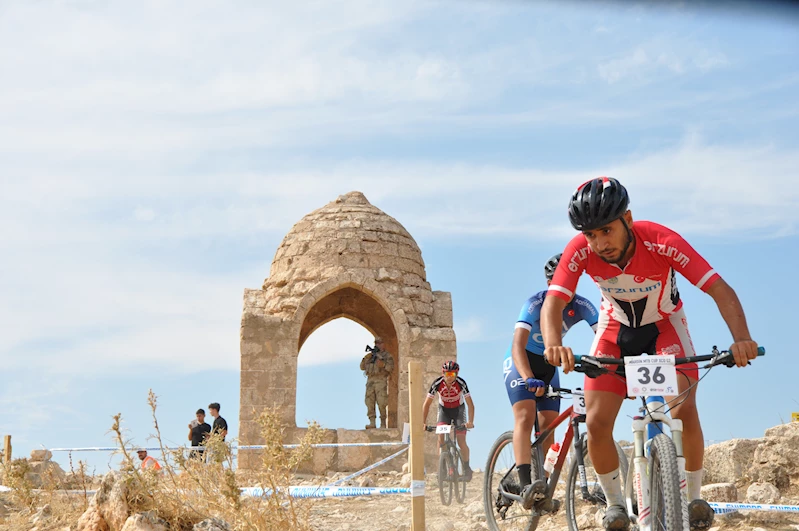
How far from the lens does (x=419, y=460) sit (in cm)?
511

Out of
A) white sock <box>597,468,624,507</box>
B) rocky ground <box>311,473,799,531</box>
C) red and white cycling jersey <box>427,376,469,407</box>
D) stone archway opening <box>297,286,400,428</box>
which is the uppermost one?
stone archway opening <box>297,286,400,428</box>

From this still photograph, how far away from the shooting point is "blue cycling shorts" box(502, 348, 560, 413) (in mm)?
5488

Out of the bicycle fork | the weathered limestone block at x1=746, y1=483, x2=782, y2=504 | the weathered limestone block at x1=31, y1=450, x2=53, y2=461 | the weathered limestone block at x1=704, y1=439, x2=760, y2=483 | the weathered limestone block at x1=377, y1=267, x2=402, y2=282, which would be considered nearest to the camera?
the bicycle fork

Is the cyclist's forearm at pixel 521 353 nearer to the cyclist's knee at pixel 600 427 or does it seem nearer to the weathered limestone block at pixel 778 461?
the cyclist's knee at pixel 600 427

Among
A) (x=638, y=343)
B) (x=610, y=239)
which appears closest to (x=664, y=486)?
(x=638, y=343)

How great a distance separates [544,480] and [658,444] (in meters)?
1.86

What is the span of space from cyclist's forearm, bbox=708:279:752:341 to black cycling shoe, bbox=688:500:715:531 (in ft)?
2.42

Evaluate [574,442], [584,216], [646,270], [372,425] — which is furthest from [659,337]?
[372,425]

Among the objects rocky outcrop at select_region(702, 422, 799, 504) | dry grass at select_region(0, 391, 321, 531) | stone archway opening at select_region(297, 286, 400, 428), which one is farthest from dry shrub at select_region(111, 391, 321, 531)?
stone archway opening at select_region(297, 286, 400, 428)

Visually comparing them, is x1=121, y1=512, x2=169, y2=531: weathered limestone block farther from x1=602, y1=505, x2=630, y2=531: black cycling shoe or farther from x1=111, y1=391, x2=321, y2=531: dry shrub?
x1=602, y1=505, x2=630, y2=531: black cycling shoe

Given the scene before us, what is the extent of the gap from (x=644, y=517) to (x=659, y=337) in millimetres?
921

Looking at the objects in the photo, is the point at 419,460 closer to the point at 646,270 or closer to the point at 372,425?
the point at 646,270

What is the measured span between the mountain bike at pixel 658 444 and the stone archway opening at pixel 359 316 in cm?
1384

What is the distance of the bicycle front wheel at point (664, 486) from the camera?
3314 mm
